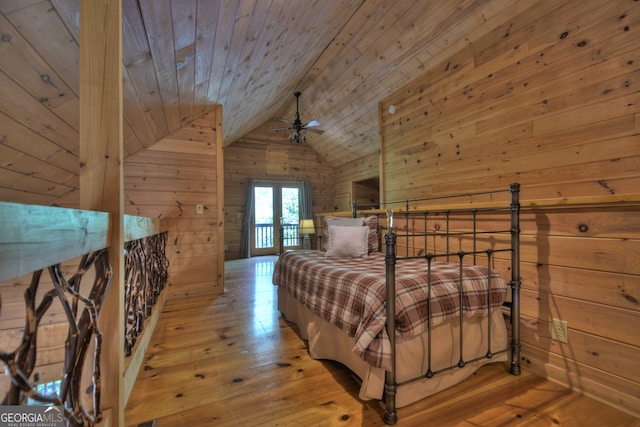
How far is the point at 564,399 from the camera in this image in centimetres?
142

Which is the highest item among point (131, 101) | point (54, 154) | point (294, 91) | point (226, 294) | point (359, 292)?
point (294, 91)

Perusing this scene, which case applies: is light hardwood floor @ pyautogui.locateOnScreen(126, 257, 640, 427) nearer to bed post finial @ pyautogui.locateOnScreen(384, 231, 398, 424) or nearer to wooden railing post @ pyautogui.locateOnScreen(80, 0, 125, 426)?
bed post finial @ pyautogui.locateOnScreen(384, 231, 398, 424)

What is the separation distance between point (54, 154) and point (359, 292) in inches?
91.9

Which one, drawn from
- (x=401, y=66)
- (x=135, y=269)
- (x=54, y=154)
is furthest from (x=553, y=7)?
(x=54, y=154)

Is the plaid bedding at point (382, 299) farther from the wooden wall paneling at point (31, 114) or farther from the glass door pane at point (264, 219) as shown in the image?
the glass door pane at point (264, 219)

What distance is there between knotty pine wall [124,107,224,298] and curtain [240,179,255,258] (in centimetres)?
305

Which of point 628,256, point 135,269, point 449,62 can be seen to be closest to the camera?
point 628,256

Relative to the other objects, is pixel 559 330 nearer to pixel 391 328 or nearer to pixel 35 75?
pixel 391 328

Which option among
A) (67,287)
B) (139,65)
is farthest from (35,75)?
(67,287)

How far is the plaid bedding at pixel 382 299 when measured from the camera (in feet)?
4.24

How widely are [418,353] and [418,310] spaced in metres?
0.25

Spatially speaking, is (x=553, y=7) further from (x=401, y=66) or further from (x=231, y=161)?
(x=231, y=161)

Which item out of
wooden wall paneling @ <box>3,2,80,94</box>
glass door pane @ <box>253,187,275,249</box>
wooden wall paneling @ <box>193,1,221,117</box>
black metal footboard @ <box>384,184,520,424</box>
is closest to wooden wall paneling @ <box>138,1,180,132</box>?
wooden wall paneling @ <box>193,1,221,117</box>

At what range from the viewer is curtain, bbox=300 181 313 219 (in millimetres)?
7109
